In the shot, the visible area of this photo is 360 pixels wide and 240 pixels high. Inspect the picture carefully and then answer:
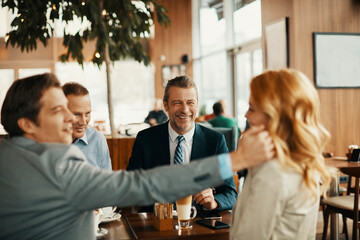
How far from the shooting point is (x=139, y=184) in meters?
1.19

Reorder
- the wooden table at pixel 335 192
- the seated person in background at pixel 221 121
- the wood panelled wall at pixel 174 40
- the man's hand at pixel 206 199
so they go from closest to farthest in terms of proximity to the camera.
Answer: the man's hand at pixel 206 199, the wooden table at pixel 335 192, the seated person in background at pixel 221 121, the wood panelled wall at pixel 174 40

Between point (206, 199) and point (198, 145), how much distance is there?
1.61ft

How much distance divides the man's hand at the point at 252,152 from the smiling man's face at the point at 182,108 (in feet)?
4.08

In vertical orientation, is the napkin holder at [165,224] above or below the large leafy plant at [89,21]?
below

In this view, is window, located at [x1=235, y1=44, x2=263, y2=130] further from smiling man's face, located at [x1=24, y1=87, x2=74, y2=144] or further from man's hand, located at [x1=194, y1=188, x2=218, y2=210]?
smiling man's face, located at [x1=24, y1=87, x2=74, y2=144]

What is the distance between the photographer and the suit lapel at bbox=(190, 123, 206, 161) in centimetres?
245

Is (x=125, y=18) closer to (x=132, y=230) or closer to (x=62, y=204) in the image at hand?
(x=132, y=230)

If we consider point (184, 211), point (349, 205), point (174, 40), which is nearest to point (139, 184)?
point (184, 211)

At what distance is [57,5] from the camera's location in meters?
4.35

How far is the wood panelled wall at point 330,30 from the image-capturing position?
17.7ft

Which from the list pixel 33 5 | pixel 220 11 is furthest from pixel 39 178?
pixel 220 11

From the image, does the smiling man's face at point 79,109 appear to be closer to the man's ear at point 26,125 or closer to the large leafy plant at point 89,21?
the man's ear at point 26,125

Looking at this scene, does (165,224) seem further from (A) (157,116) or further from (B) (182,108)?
(A) (157,116)

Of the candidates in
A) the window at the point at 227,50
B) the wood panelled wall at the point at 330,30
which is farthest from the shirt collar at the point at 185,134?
the window at the point at 227,50
